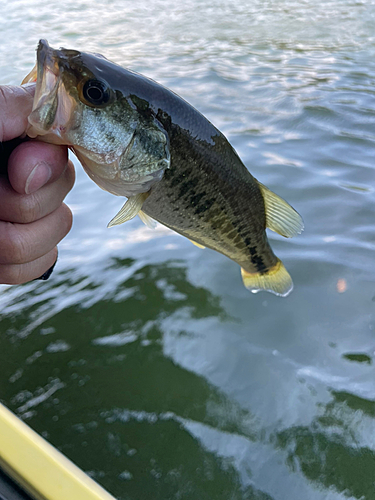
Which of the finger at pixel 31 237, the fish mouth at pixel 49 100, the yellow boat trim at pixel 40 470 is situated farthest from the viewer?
the finger at pixel 31 237

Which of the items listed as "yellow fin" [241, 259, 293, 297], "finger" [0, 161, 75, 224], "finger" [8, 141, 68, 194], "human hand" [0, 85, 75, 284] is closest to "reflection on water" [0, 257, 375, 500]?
"yellow fin" [241, 259, 293, 297]

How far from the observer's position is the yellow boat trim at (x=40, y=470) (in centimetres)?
115

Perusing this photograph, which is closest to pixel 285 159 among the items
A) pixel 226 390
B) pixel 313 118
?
pixel 313 118

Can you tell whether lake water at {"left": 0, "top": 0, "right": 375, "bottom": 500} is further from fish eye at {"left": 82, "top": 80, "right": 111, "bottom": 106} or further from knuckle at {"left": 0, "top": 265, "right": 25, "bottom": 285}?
fish eye at {"left": 82, "top": 80, "right": 111, "bottom": 106}

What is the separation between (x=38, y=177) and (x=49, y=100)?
0.27m

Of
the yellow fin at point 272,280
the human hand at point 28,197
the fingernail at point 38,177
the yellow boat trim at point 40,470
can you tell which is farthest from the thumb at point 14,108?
the yellow fin at point 272,280

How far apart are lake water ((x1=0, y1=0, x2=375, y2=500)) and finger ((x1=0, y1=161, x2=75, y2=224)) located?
1.14 meters

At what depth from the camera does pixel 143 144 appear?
4.95 ft

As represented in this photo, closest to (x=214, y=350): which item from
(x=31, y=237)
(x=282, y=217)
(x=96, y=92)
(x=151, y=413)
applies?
(x=151, y=413)

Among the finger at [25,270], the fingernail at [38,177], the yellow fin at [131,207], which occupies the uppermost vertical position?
the fingernail at [38,177]

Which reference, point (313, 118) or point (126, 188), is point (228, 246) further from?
point (313, 118)

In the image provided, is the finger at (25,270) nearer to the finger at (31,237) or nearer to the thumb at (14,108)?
the finger at (31,237)

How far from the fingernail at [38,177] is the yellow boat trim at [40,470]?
73cm

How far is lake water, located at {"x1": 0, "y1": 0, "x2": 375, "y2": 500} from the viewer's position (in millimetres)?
2084
